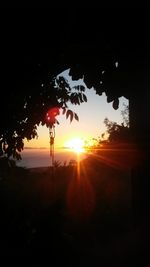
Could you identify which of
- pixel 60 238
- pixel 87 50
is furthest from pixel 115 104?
pixel 60 238

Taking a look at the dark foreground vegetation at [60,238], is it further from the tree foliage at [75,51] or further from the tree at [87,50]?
the tree foliage at [75,51]

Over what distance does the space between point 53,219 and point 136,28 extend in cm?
423

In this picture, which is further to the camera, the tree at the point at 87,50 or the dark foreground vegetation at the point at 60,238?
the dark foreground vegetation at the point at 60,238

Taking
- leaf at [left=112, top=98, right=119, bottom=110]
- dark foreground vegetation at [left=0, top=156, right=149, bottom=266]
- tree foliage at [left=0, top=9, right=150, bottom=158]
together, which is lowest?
dark foreground vegetation at [left=0, top=156, right=149, bottom=266]

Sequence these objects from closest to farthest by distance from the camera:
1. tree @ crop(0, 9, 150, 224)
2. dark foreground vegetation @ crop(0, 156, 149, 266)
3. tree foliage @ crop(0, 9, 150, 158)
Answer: tree @ crop(0, 9, 150, 224) → tree foliage @ crop(0, 9, 150, 158) → dark foreground vegetation @ crop(0, 156, 149, 266)

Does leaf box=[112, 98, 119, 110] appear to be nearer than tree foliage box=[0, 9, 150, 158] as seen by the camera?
No

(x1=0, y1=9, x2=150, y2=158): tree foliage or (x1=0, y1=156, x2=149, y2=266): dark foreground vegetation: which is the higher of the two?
(x1=0, y1=9, x2=150, y2=158): tree foliage

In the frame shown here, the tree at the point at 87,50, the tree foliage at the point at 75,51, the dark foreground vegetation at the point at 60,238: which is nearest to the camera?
the tree at the point at 87,50

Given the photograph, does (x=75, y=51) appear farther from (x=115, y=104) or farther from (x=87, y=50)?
(x=115, y=104)

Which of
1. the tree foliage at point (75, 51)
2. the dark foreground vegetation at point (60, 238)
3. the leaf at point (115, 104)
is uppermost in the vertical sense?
the tree foliage at point (75, 51)

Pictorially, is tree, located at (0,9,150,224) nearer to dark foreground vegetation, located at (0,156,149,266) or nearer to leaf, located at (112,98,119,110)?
leaf, located at (112,98,119,110)

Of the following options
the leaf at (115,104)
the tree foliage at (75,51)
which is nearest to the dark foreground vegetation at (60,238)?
the leaf at (115,104)

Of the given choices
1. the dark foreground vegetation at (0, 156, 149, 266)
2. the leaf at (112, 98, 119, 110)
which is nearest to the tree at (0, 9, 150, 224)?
the leaf at (112, 98, 119, 110)

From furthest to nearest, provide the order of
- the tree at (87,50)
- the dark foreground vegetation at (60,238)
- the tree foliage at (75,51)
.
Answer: the dark foreground vegetation at (60,238) < the tree foliage at (75,51) < the tree at (87,50)
